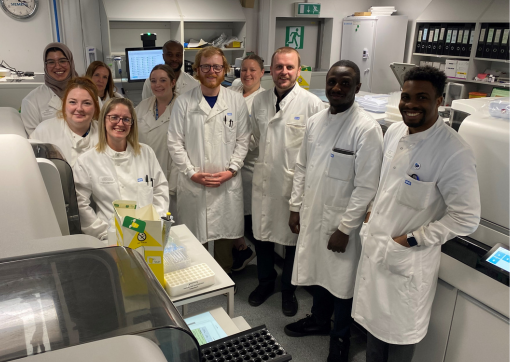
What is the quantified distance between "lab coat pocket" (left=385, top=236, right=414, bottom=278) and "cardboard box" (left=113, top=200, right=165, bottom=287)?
34.0 inches

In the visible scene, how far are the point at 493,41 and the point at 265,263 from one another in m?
4.03

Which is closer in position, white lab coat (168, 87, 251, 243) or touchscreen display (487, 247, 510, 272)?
touchscreen display (487, 247, 510, 272)

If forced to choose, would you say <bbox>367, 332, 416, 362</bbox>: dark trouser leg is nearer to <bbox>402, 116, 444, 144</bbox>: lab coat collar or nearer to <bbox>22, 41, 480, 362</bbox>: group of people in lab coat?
<bbox>22, 41, 480, 362</bbox>: group of people in lab coat

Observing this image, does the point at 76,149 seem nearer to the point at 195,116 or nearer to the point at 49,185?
the point at 195,116

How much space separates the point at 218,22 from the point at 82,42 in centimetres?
175

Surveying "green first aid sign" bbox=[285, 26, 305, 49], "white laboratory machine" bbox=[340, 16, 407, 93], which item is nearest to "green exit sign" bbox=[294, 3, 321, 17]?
"green first aid sign" bbox=[285, 26, 305, 49]

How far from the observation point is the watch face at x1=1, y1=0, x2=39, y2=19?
4.46 meters

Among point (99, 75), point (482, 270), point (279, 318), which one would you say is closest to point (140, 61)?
point (99, 75)

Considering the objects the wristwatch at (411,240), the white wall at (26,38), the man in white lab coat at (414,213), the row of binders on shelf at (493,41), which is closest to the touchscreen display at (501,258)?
the man in white lab coat at (414,213)

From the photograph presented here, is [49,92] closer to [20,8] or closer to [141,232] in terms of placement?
[141,232]

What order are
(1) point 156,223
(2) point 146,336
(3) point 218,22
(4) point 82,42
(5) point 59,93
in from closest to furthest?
1. (2) point 146,336
2. (1) point 156,223
3. (5) point 59,93
4. (4) point 82,42
5. (3) point 218,22

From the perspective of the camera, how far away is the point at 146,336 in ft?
1.59

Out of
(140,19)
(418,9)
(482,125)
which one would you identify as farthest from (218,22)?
(482,125)

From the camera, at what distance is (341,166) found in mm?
1936
